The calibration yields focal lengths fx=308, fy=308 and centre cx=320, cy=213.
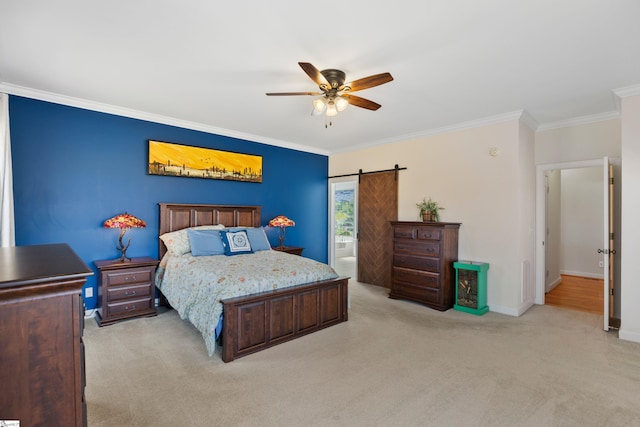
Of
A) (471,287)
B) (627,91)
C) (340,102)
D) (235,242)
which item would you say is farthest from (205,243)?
(627,91)

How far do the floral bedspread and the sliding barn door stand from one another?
2.21m

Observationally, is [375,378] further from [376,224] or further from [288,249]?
[376,224]

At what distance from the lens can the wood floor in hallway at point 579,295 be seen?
4.52 m

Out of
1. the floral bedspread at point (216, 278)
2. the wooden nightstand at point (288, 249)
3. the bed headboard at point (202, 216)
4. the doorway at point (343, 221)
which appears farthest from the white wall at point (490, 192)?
the bed headboard at point (202, 216)

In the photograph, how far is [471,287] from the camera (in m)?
4.24

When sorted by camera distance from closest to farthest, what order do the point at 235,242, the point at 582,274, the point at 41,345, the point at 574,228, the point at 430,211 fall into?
the point at 41,345 → the point at 235,242 → the point at 430,211 → the point at 582,274 → the point at 574,228

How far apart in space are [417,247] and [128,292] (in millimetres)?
3901

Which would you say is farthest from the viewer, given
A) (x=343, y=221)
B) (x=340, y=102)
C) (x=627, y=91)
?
(x=343, y=221)

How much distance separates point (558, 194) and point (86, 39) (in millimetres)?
7923

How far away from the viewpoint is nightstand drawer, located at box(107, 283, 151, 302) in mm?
3647

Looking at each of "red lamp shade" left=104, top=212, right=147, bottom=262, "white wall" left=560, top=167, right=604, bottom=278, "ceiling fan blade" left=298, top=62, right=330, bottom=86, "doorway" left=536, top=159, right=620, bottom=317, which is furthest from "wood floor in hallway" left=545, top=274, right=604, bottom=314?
"red lamp shade" left=104, top=212, right=147, bottom=262

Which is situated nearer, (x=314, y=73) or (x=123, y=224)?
(x=314, y=73)

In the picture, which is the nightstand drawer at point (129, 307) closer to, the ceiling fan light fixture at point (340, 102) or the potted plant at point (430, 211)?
the ceiling fan light fixture at point (340, 102)

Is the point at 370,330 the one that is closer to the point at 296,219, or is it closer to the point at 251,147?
the point at 296,219
